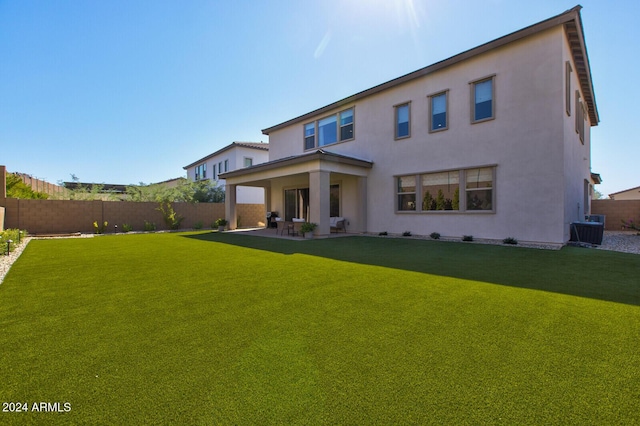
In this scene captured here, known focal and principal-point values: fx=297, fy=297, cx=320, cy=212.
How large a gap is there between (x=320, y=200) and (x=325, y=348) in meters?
9.23

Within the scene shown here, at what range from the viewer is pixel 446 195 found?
11.4 m

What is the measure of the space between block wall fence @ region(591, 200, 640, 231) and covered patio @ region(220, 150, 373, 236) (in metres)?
13.1

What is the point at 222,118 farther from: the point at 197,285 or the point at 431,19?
the point at 197,285

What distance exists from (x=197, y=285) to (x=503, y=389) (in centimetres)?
429

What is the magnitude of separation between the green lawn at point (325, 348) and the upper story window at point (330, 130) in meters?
10.8

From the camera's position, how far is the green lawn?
1.84 m

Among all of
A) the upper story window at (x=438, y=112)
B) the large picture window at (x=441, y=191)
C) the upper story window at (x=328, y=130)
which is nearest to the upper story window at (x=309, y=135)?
the upper story window at (x=328, y=130)

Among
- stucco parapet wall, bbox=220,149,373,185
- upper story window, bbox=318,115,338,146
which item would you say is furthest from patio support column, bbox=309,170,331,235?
upper story window, bbox=318,115,338,146

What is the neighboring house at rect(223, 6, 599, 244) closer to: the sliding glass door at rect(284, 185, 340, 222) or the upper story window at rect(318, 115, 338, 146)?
the upper story window at rect(318, 115, 338, 146)

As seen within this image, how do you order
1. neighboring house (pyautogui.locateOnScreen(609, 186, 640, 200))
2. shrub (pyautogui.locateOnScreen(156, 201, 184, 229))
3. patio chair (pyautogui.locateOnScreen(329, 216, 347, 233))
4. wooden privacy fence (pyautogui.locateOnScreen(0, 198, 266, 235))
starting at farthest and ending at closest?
1. neighboring house (pyautogui.locateOnScreen(609, 186, 640, 200))
2. shrub (pyautogui.locateOnScreen(156, 201, 184, 229))
3. patio chair (pyautogui.locateOnScreen(329, 216, 347, 233))
4. wooden privacy fence (pyautogui.locateOnScreen(0, 198, 266, 235))

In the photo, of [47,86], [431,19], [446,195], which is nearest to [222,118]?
[47,86]

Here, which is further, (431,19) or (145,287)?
(431,19)

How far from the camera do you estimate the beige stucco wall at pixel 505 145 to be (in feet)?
29.8

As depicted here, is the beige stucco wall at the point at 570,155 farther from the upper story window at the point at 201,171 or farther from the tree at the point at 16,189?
the upper story window at the point at 201,171
